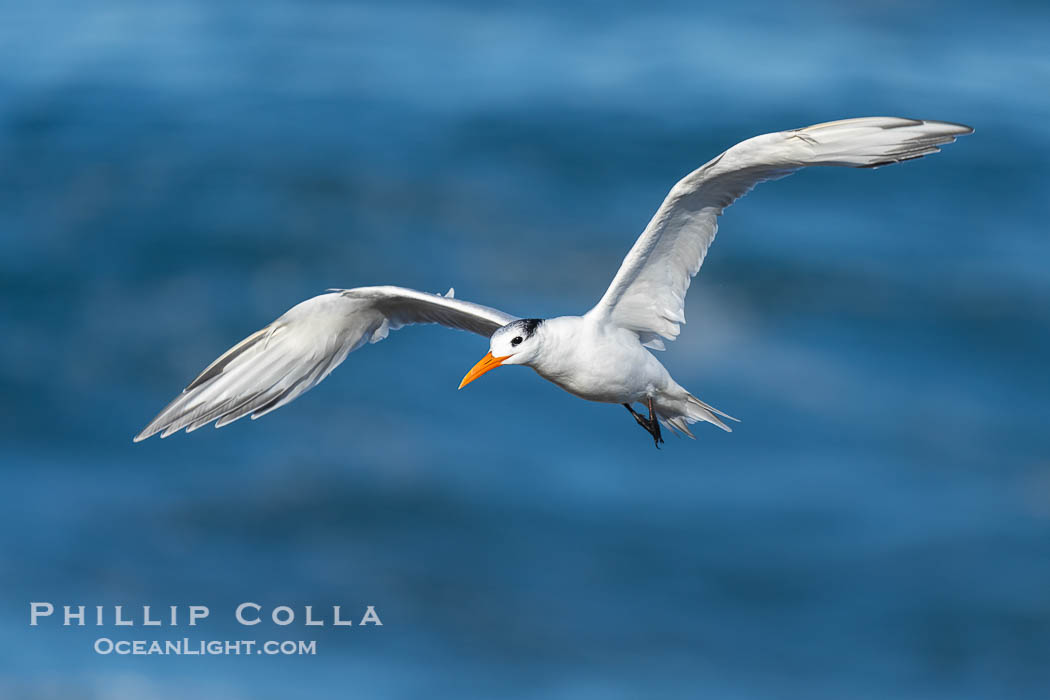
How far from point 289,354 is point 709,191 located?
3918 mm

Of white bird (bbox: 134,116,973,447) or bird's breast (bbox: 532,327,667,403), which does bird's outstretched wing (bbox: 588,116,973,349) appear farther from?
bird's breast (bbox: 532,327,667,403)

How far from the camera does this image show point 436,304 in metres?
10.9

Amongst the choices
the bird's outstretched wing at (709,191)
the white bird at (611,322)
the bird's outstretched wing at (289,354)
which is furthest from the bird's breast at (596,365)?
the bird's outstretched wing at (289,354)

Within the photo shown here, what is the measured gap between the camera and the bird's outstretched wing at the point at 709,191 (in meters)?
9.48

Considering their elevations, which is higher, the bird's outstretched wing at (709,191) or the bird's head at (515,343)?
the bird's outstretched wing at (709,191)

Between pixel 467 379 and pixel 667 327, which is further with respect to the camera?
pixel 667 327

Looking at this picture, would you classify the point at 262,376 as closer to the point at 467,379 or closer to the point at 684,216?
the point at 467,379

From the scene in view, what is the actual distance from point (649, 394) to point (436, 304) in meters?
2.02

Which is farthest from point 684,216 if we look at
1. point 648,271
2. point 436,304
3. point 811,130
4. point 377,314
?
point 377,314

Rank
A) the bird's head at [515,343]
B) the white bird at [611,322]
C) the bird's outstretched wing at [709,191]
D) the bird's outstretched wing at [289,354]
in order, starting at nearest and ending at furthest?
the bird's outstretched wing at [709,191] < the white bird at [611,322] < the bird's head at [515,343] < the bird's outstretched wing at [289,354]

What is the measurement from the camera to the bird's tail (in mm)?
11836

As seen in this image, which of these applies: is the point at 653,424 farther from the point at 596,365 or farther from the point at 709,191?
the point at 709,191

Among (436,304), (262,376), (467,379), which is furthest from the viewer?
(262,376)

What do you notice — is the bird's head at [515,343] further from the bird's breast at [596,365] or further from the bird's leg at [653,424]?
the bird's leg at [653,424]
